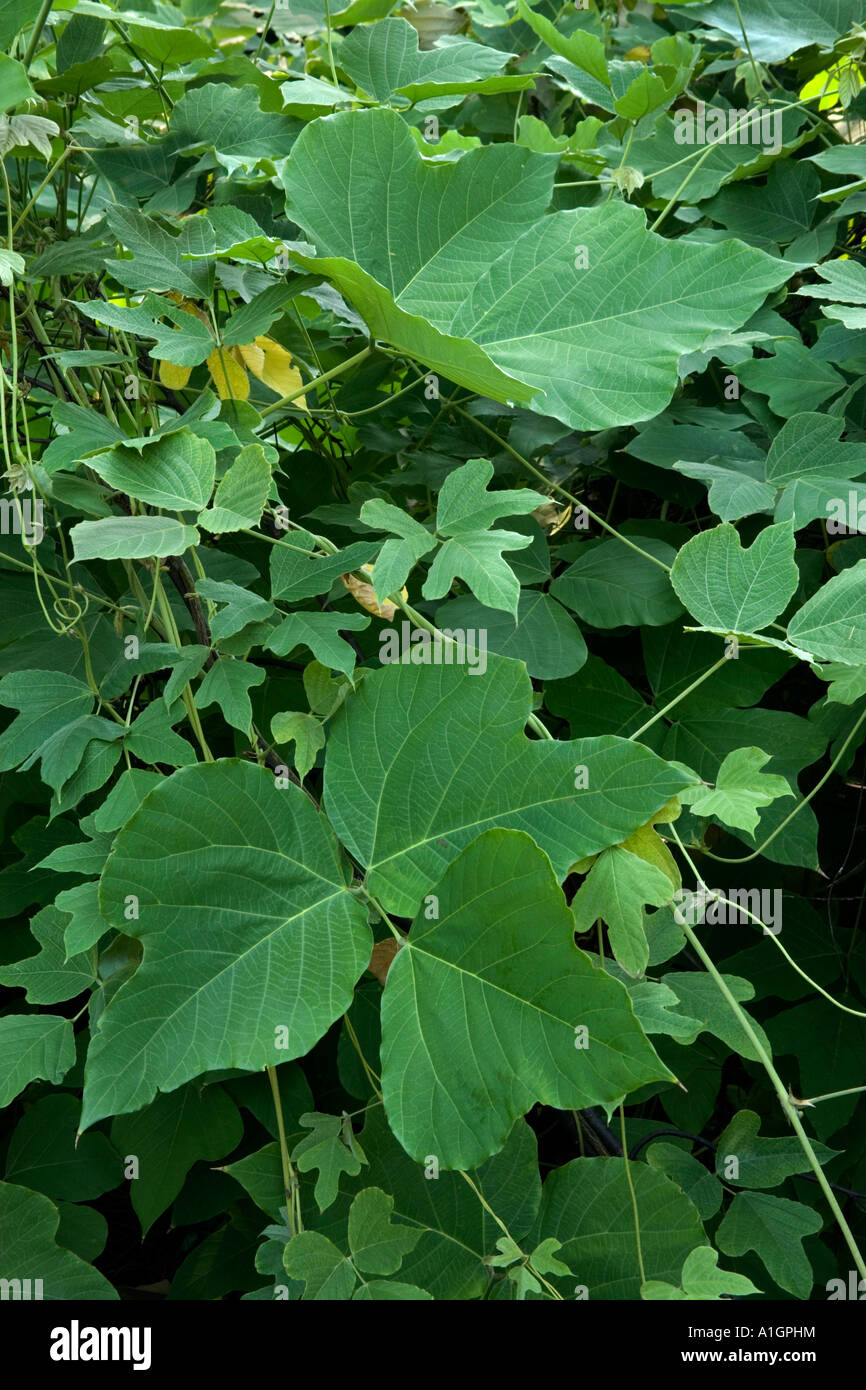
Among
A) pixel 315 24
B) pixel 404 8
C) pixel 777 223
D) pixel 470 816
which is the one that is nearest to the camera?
pixel 470 816

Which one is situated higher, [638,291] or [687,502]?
[638,291]

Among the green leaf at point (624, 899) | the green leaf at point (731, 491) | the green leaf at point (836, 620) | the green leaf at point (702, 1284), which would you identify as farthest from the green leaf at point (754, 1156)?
the green leaf at point (731, 491)

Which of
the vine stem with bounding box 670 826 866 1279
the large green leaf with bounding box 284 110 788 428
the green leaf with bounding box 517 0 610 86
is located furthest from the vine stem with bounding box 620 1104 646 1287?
the green leaf with bounding box 517 0 610 86

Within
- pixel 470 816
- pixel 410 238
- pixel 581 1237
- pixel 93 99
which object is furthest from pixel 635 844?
pixel 93 99

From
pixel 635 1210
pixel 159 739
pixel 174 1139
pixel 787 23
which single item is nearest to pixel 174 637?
pixel 159 739

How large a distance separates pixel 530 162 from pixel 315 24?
60 cm

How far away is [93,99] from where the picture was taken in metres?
1.04

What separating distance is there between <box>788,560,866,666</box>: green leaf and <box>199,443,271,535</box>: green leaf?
1.26ft

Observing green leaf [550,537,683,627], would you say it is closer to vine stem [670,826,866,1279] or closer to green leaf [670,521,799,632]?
green leaf [670,521,799,632]

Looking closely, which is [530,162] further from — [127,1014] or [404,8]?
[404,8]

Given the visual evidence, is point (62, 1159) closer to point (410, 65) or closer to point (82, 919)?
point (82, 919)

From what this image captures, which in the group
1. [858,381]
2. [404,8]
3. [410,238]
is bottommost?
[858,381]

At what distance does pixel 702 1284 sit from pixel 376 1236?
22 cm

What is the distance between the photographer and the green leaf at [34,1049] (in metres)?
0.76
